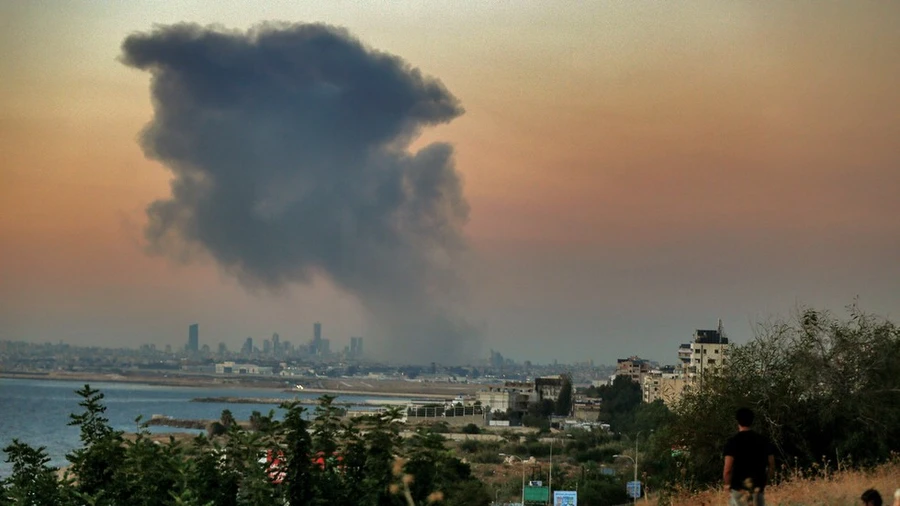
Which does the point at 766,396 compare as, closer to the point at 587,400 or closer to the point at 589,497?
the point at 589,497

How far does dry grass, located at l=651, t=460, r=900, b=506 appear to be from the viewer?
35.4 feet

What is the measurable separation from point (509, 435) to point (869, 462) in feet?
181

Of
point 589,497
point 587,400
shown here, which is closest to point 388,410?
point 589,497

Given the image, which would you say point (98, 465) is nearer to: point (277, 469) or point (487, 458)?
point (277, 469)

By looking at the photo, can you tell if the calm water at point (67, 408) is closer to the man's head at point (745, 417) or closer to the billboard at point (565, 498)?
the billboard at point (565, 498)

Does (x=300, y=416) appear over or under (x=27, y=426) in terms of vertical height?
over

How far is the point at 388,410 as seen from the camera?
1069 centimetres

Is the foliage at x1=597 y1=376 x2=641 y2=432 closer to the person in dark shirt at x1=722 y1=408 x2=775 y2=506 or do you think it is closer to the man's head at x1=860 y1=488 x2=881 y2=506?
the man's head at x1=860 y1=488 x2=881 y2=506

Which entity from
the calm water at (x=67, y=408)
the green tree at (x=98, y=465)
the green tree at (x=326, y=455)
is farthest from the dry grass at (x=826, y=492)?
the calm water at (x=67, y=408)

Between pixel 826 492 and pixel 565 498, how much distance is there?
18.9m

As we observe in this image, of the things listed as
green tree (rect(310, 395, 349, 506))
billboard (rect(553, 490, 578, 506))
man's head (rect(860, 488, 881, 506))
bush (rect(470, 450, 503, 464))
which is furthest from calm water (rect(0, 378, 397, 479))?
man's head (rect(860, 488, 881, 506))

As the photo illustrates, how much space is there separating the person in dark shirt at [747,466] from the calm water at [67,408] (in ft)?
67.9

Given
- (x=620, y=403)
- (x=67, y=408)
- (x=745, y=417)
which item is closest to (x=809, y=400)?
(x=745, y=417)

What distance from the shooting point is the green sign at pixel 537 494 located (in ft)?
105
